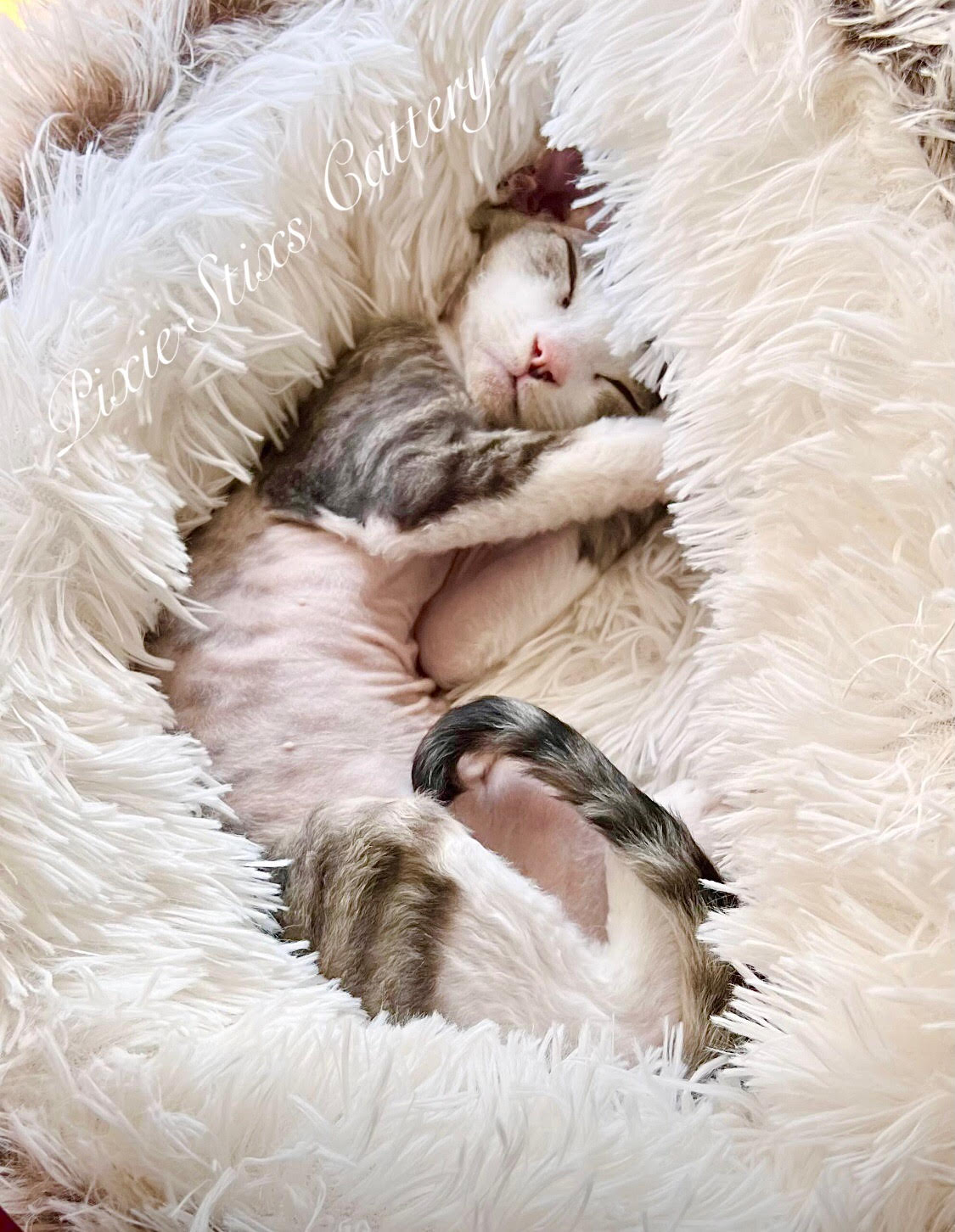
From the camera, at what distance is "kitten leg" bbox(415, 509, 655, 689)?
3.37ft

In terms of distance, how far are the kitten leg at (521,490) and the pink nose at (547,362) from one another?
59mm

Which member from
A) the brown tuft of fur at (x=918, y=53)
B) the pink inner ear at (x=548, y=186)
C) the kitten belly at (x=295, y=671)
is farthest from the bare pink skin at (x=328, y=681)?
the brown tuft of fur at (x=918, y=53)

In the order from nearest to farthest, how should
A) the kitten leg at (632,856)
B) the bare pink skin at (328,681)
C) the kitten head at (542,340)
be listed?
the kitten leg at (632,856) → the bare pink skin at (328,681) → the kitten head at (542,340)

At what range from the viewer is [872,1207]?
1.85ft

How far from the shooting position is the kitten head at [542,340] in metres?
1.00

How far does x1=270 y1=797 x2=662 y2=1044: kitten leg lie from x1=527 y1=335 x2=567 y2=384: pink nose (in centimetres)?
45

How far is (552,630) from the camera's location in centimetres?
104

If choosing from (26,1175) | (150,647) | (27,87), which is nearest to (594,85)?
(27,87)

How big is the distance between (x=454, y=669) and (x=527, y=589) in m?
0.11

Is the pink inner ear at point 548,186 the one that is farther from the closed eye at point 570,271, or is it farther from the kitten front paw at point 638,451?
the kitten front paw at point 638,451

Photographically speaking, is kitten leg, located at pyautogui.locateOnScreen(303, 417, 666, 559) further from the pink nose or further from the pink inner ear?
the pink inner ear

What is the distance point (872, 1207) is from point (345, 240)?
3.02ft

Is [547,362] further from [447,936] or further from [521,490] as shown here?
[447,936]

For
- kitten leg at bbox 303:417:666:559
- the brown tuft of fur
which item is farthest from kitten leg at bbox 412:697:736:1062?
the brown tuft of fur
